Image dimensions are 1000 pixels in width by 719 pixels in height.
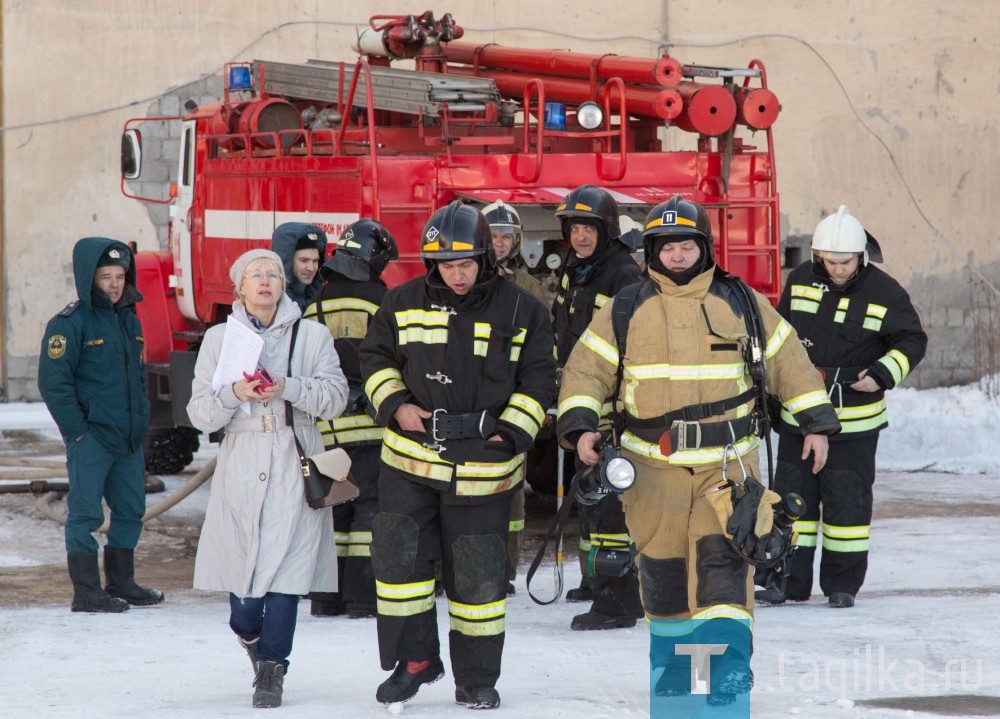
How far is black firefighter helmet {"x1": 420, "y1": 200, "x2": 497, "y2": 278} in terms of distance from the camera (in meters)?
5.02

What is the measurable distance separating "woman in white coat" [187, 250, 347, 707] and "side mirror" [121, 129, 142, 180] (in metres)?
4.97

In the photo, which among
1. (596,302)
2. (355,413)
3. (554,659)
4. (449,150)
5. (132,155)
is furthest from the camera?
(132,155)

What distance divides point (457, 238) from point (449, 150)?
3.08 metres

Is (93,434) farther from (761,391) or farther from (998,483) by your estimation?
(998,483)

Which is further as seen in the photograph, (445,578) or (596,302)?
(596,302)

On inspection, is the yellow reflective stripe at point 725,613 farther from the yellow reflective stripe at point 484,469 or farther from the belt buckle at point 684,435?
the yellow reflective stripe at point 484,469

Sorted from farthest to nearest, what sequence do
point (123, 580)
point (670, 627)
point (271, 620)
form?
point (123, 580)
point (670, 627)
point (271, 620)

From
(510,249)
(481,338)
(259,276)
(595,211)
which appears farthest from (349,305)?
(481,338)

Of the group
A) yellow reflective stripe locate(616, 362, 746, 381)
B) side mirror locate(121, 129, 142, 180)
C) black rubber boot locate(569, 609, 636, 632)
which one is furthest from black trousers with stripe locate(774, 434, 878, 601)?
side mirror locate(121, 129, 142, 180)

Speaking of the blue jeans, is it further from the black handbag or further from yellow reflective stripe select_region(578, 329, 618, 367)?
yellow reflective stripe select_region(578, 329, 618, 367)

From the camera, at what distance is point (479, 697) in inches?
194

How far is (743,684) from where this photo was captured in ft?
15.8

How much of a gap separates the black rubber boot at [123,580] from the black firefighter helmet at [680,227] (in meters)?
3.12

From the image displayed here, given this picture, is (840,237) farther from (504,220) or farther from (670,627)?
(670,627)
